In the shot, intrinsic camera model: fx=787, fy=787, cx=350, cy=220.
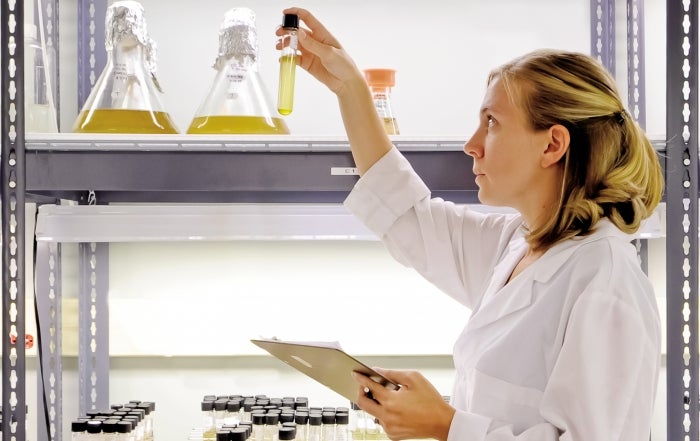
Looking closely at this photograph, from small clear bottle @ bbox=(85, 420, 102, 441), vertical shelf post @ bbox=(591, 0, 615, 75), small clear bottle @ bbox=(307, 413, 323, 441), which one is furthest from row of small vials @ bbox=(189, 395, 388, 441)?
vertical shelf post @ bbox=(591, 0, 615, 75)

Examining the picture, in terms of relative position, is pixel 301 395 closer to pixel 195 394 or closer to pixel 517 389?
pixel 195 394

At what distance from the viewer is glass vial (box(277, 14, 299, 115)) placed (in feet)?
4.59

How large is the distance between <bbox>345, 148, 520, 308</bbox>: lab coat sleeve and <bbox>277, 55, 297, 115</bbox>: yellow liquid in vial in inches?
9.6

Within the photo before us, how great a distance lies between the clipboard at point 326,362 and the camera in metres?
1.14

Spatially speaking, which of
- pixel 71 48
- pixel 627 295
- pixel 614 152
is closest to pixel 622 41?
pixel 614 152

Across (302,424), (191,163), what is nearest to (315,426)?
(302,424)

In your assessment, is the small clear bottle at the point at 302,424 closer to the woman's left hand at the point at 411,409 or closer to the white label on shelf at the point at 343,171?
the woman's left hand at the point at 411,409

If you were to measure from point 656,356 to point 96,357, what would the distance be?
1.27 meters

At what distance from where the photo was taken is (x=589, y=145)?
1267 millimetres

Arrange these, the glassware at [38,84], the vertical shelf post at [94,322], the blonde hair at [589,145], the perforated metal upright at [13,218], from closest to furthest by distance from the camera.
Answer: the blonde hair at [589,145] < the perforated metal upright at [13,218] < the glassware at [38,84] < the vertical shelf post at [94,322]

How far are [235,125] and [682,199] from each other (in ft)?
2.70

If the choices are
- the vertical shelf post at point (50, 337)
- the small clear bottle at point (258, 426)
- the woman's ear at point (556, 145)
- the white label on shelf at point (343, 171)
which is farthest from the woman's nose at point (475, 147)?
the vertical shelf post at point (50, 337)

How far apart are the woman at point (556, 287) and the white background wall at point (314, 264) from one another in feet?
1.59

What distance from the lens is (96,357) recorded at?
6.12 feet
